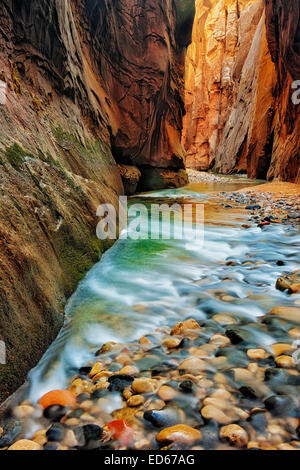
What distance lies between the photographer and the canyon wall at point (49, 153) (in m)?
1.70

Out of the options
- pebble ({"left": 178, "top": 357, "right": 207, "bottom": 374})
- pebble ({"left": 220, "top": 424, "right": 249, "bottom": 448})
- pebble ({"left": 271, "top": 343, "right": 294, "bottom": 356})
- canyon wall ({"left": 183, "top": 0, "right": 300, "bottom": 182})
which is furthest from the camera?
canyon wall ({"left": 183, "top": 0, "right": 300, "bottom": 182})

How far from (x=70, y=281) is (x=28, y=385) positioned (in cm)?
119

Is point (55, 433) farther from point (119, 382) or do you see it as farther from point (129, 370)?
point (129, 370)

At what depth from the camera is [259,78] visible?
2020 centimetres

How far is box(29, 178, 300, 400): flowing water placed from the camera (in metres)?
1.83

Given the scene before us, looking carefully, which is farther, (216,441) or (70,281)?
(70,281)

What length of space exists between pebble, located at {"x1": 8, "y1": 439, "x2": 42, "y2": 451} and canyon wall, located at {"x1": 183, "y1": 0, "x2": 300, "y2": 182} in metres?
11.9

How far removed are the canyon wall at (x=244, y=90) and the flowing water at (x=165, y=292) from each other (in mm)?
8756

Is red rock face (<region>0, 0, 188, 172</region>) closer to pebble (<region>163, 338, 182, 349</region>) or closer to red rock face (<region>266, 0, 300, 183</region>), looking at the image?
pebble (<region>163, 338, 182, 349</region>)

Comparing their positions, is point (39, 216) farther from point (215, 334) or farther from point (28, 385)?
point (215, 334)

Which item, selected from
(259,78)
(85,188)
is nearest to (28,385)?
(85,188)

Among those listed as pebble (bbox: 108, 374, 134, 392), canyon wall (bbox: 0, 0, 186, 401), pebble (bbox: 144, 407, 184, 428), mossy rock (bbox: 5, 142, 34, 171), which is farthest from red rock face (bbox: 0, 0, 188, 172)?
pebble (bbox: 144, 407, 184, 428)

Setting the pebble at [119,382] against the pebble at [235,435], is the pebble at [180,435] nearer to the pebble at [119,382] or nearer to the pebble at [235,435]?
the pebble at [235,435]

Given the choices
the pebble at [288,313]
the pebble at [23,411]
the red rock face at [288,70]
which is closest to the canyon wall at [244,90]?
the red rock face at [288,70]
